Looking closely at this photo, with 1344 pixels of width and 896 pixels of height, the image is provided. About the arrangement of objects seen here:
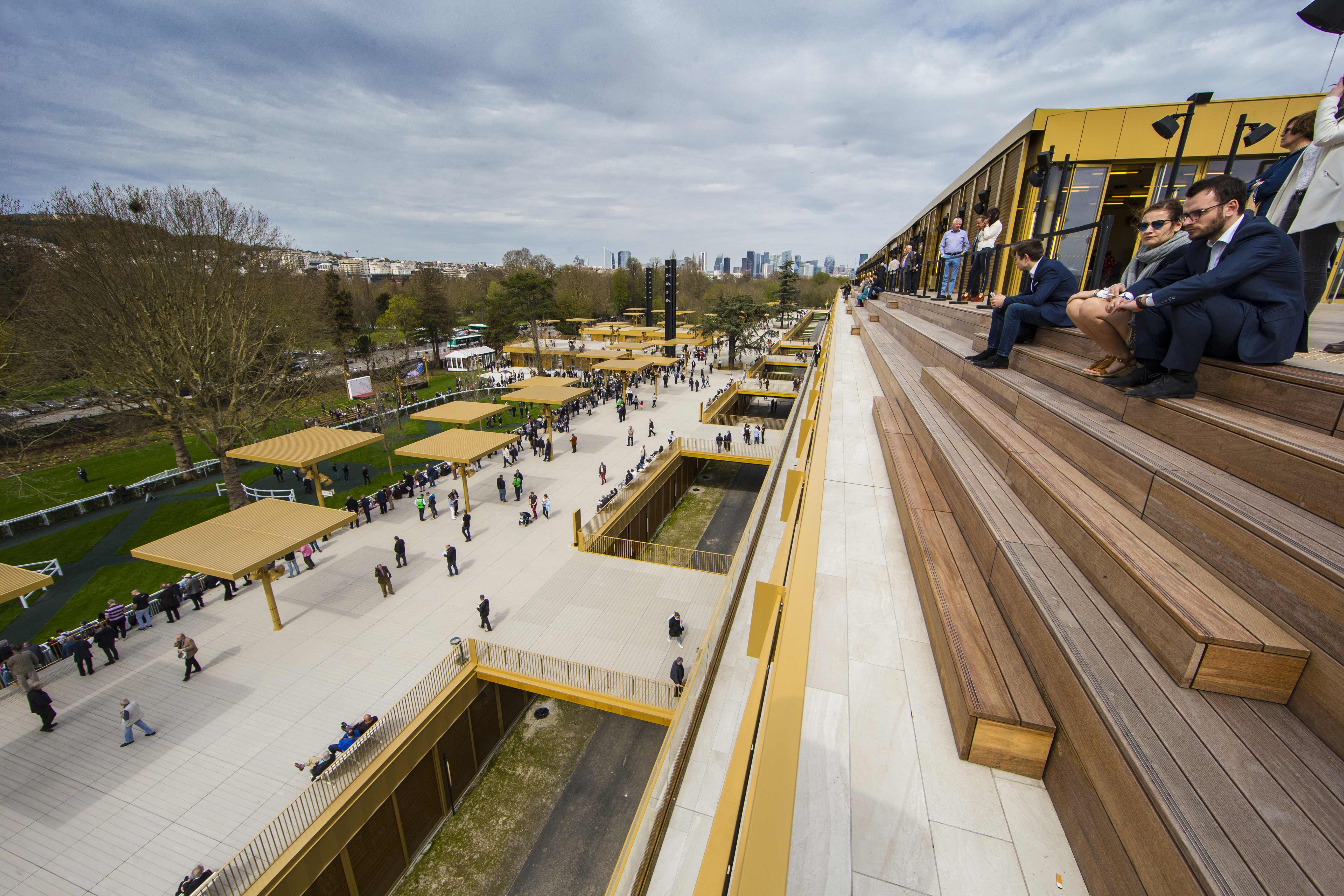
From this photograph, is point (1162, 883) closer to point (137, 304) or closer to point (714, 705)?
point (714, 705)

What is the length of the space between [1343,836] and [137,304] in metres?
25.6

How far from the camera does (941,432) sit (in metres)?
5.41

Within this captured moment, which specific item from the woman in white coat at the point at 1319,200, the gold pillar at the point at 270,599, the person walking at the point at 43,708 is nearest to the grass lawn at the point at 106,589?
the person walking at the point at 43,708

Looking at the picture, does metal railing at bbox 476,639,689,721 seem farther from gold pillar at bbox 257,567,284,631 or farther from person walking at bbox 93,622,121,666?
person walking at bbox 93,622,121,666

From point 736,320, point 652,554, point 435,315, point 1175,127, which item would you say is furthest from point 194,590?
point 435,315

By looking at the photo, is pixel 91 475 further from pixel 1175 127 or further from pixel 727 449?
pixel 1175 127

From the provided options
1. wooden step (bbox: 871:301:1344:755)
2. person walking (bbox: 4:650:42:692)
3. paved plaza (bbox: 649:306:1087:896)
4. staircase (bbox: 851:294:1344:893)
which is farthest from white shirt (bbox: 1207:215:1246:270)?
person walking (bbox: 4:650:42:692)

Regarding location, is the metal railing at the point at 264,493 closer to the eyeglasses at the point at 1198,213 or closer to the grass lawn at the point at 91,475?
the grass lawn at the point at 91,475

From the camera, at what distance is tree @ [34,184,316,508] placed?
1648 cm

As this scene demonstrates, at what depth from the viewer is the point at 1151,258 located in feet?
14.0

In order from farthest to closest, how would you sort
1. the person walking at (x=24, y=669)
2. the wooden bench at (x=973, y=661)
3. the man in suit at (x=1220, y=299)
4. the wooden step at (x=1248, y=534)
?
the person walking at (x=24, y=669)
the man in suit at (x=1220, y=299)
the wooden bench at (x=973, y=661)
the wooden step at (x=1248, y=534)

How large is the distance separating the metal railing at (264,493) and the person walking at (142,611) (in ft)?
27.3

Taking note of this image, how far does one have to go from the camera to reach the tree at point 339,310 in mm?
43656

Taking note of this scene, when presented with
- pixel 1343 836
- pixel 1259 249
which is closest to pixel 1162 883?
pixel 1343 836
